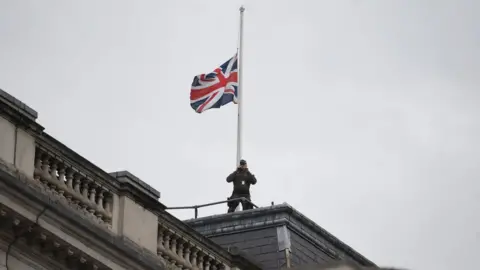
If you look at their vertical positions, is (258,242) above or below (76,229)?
above

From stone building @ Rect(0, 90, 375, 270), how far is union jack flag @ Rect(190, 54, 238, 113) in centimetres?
970

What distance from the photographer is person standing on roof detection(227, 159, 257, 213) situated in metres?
32.8

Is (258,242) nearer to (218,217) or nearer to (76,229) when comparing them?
(218,217)

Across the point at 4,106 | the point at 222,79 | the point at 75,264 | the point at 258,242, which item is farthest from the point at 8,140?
the point at 222,79

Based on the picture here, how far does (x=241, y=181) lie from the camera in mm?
32969

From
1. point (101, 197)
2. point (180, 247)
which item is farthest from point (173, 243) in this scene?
point (101, 197)

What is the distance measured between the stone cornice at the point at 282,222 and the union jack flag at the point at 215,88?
3.87 meters

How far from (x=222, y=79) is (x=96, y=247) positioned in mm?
14152

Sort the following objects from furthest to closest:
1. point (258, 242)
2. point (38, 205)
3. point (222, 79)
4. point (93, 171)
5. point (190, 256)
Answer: point (222, 79) → point (258, 242) → point (190, 256) → point (93, 171) → point (38, 205)

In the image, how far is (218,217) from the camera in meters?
31.6

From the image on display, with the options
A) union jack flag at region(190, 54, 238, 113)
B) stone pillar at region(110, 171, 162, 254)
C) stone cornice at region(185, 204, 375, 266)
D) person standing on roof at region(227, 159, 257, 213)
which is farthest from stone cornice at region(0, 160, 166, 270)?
union jack flag at region(190, 54, 238, 113)

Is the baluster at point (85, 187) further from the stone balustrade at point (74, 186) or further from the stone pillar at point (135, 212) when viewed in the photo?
the stone pillar at point (135, 212)

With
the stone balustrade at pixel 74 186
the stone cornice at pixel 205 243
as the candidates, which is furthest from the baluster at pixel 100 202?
the stone cornice at pixel 205 243

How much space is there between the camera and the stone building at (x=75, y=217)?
68.5ft
